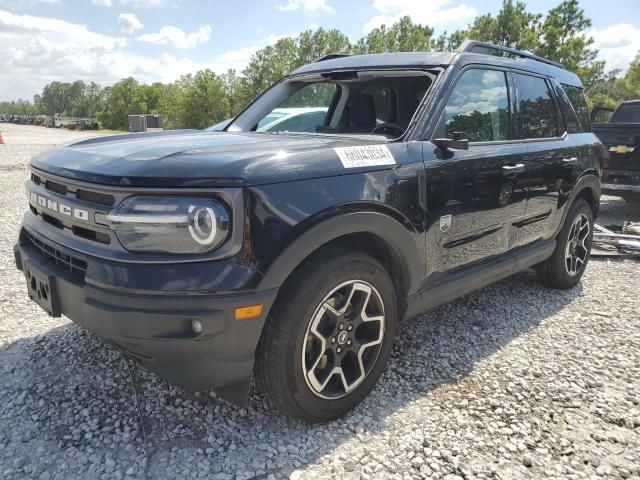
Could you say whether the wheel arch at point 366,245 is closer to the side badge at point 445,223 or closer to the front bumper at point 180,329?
the front bumper at point 180,329

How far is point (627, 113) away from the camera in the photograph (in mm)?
9273

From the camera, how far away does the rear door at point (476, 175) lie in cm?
276

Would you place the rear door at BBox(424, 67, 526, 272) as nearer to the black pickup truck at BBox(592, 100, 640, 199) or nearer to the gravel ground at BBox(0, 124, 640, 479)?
the gravel ground at BBox(0, 124, 640, 479)

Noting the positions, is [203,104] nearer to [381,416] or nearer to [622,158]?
[622,158]

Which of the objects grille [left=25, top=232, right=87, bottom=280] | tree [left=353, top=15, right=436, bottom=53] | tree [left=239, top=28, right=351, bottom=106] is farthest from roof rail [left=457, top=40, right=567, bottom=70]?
tree [left=239, top=28, right=351, bottom=106]

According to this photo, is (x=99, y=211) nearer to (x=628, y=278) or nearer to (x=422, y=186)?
(x=422, y=186)

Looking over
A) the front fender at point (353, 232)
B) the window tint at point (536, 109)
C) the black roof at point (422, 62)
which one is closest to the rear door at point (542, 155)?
the window tint at point (536, 109)

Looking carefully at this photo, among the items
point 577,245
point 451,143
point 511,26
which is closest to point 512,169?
point 451,143

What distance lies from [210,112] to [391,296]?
5181 cm

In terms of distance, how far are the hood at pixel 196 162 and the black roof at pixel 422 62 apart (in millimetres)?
844

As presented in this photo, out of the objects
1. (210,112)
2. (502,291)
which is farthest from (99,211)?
(210,112)

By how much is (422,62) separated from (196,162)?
5.66 feet

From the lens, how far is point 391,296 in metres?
2.58

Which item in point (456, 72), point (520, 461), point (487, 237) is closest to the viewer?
point (520, 461)
